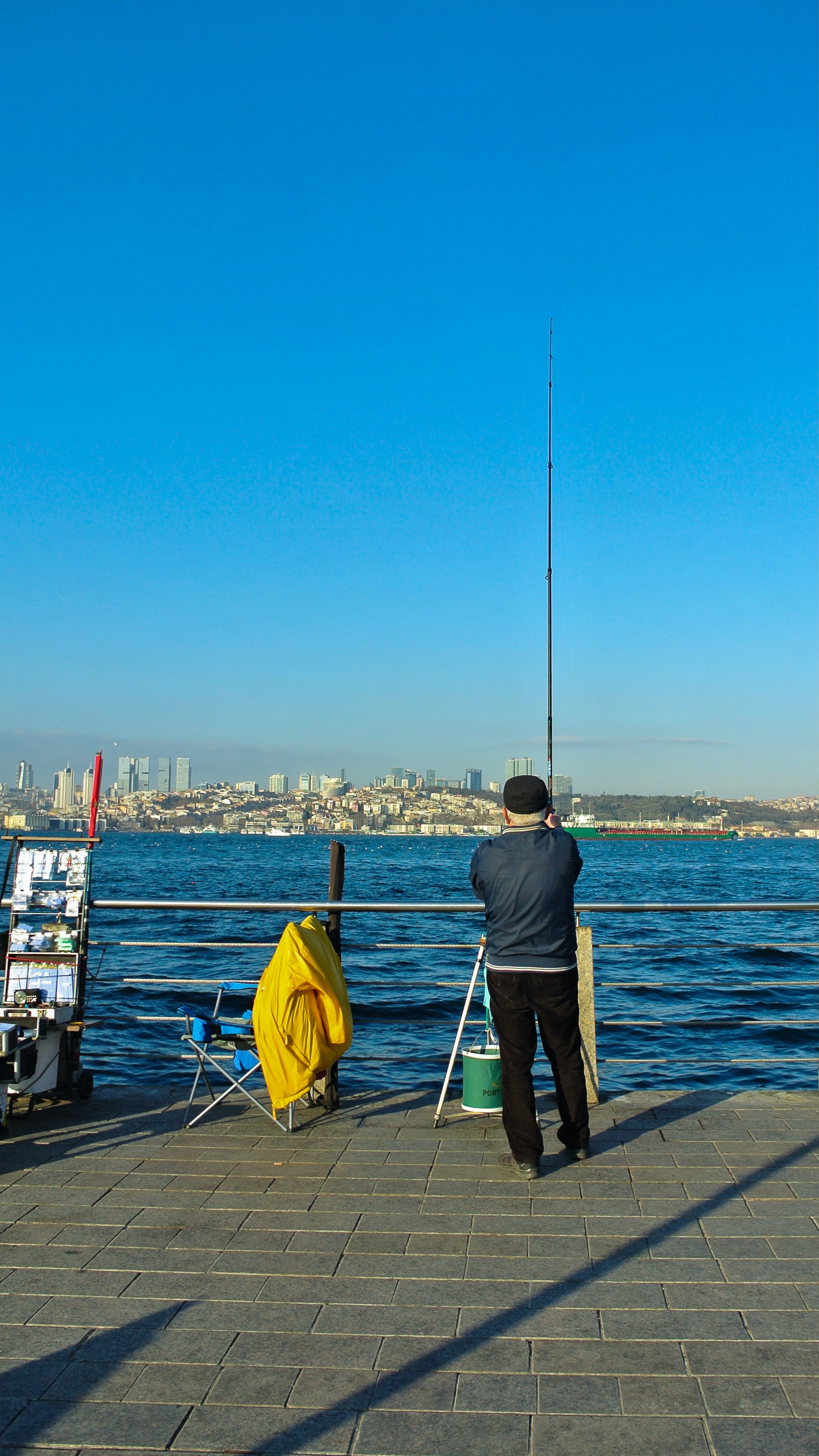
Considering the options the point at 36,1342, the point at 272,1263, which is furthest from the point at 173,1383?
the point at 272,1263

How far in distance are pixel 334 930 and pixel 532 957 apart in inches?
64.3

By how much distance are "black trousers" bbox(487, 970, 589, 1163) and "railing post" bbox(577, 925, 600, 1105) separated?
0.93 m

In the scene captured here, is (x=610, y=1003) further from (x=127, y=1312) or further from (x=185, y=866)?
(x=185, y=866)

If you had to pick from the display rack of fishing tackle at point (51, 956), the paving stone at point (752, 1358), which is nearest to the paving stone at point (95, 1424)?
the paving stone at point (752, 1358)

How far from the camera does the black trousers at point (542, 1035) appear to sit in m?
5.16

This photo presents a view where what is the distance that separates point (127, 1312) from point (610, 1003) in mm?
14396

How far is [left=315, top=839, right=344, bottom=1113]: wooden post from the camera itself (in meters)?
6.06

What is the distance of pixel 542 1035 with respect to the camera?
525 centimetres

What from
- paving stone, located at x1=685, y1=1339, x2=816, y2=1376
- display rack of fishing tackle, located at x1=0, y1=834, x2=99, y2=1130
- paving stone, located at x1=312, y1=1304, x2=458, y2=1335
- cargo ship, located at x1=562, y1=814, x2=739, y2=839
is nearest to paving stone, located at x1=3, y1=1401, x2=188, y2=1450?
paving stone, located at x1=312, y1=1304, x2=458, y2=1335

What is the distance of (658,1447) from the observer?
2775 mm

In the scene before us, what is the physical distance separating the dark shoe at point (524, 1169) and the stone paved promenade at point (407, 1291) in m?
0.06

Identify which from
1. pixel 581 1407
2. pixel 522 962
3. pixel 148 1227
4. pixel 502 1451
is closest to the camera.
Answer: pixel 502 1451

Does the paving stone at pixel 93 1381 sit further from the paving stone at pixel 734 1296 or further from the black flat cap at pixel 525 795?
the black flat cap at pixel 525 795

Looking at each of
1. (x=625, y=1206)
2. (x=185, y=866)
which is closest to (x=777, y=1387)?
(x=625, y=1206)
